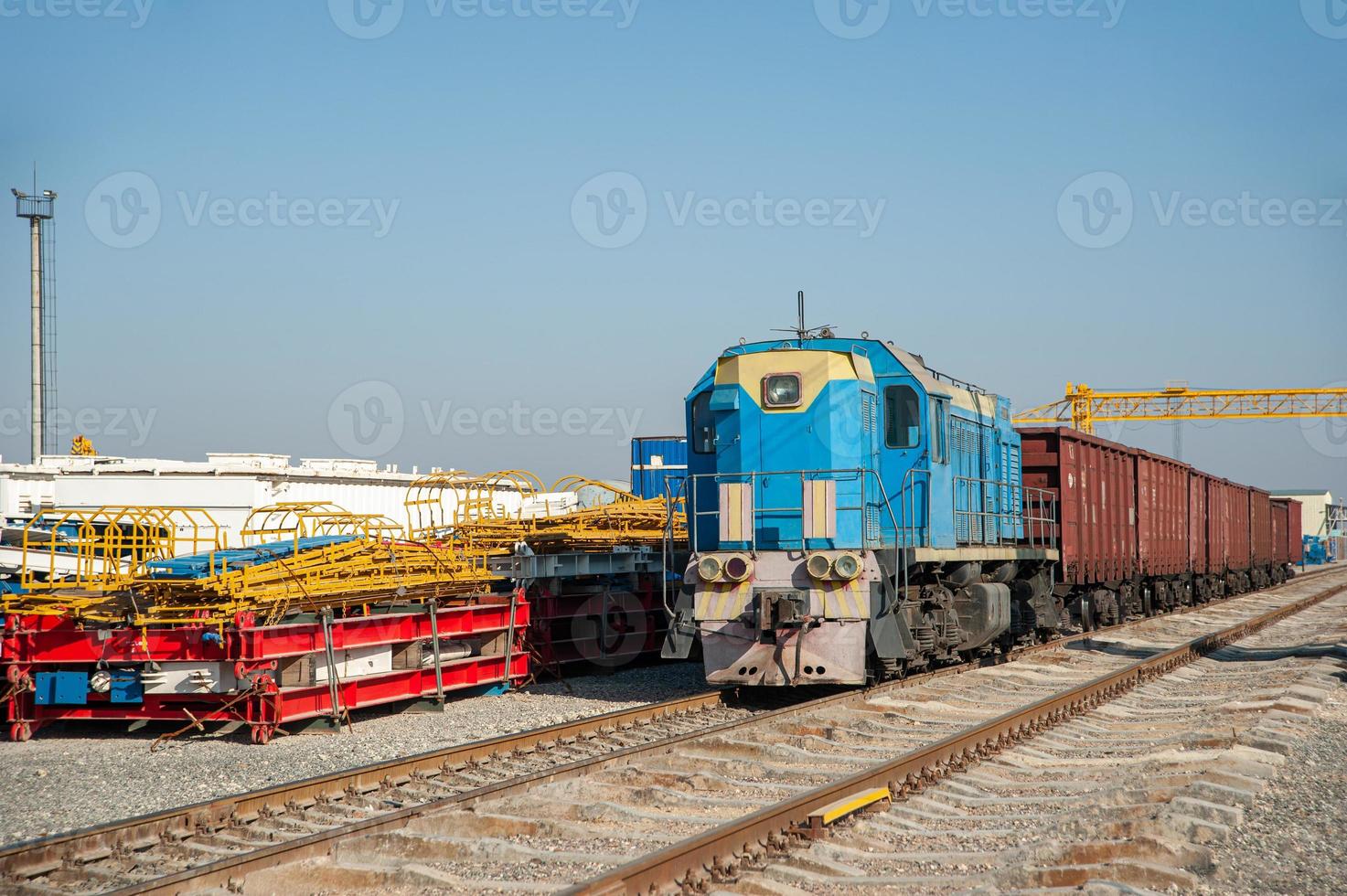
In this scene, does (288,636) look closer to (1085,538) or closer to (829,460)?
(829,460)

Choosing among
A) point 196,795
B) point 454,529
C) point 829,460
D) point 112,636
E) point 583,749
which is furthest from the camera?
point 454,529

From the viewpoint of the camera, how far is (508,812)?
7254 mm

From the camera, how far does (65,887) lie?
5.99 m

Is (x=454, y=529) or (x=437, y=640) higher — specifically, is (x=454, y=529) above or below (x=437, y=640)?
above

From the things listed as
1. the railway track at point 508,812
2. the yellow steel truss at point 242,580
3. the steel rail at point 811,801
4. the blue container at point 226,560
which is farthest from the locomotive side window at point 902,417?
the blue container at point 226,560

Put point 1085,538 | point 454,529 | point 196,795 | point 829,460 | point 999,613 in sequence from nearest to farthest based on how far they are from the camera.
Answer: point 196,795 < point 829,460 < point 999,613 < point 454,529 < point 1085,538

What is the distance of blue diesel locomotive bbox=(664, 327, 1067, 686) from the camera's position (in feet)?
37.5

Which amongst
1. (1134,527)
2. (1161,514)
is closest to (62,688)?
(1134,527)

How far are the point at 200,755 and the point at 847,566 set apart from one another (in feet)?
19.5

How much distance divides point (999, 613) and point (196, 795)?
9.70 metres

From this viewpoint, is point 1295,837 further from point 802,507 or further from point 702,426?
point 702,426

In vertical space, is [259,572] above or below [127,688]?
above

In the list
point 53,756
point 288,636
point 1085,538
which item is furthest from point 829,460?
point 1085,538

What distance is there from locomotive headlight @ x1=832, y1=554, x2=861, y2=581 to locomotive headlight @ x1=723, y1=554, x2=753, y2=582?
0.85 m
